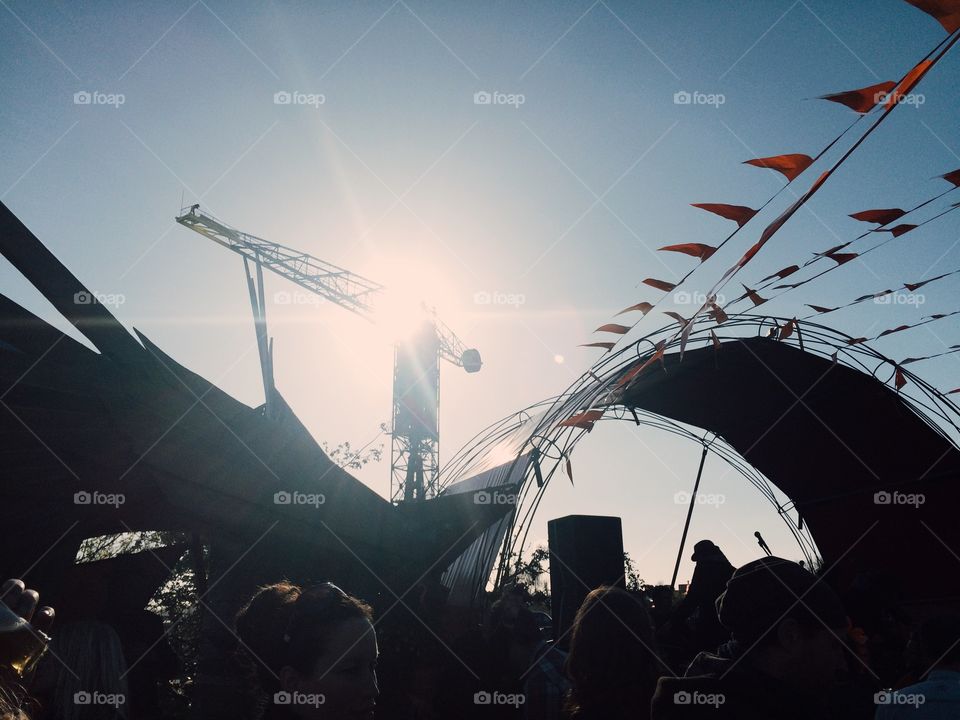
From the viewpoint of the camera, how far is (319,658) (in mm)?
2701

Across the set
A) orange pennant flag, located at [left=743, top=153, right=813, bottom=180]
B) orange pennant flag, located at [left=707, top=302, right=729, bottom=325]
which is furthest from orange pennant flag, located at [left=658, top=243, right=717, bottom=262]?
orange pennant flag, located at [left=743, top=153, right=813, bottom=180]

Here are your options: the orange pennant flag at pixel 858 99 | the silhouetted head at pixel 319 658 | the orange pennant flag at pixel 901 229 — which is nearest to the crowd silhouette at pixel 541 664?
the silhouetted head at pixel 319 658

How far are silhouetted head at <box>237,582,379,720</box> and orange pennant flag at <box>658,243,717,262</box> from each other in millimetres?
2093

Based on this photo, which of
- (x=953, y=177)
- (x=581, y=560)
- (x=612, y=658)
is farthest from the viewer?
(x=581, y=560)

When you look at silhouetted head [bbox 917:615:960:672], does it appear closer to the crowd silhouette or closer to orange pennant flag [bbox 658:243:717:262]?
the crowd silhouette

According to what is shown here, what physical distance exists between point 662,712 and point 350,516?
143 inches

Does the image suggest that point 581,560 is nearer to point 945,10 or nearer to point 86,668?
point 86,668

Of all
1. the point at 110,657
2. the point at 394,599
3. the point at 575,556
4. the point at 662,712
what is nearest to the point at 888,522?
the point at 575,556

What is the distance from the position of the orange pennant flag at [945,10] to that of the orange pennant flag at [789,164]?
1.41 ft

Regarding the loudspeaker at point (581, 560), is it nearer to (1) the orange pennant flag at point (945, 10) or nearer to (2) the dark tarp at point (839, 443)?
(2) the dark tarp at point (839, 443)

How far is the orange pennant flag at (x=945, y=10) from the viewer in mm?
1456

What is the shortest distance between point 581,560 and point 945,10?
4.94 meters

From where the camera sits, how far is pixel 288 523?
5512 mm

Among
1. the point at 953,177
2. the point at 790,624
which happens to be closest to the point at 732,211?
the point at 953,177
